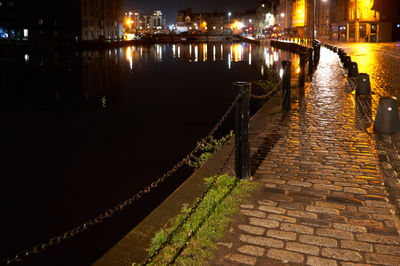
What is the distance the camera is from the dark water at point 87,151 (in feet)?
22.6

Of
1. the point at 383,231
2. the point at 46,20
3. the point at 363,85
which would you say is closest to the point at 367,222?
the point at 383,231

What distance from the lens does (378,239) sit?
3.98 meters

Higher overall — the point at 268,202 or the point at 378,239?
the point at 268,202

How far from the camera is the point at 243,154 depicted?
542cm

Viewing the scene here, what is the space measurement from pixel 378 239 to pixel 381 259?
0.38 m

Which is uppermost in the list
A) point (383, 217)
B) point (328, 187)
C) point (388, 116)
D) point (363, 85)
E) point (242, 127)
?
point (363, 85)

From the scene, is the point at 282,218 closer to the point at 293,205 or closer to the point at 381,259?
the point at 293,205

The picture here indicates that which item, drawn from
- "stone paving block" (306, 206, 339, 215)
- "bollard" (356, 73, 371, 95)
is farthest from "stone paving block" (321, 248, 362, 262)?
"bollard" (356, 73, 371, 95)

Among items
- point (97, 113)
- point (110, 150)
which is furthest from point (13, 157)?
point (97, 113)

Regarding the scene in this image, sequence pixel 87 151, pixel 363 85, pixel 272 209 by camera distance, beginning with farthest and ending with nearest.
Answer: pixel 363 85 < pixel 87 151 < pixel 272 209

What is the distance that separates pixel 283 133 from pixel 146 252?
518 cm

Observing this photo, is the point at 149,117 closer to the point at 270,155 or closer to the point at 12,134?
the point at 12,134

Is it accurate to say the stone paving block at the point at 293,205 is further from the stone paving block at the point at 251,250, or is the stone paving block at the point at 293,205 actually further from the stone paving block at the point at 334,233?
the stone paving block at the point at 251,250

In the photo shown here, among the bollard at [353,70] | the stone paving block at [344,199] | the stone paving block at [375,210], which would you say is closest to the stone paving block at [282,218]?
the stone paving block at [344,199]
